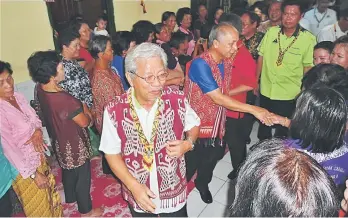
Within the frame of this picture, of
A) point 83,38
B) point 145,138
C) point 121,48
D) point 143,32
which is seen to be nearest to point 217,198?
point 145,138

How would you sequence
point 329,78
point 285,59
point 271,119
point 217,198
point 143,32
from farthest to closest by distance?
point 143,32 → point 285,59 → point 217,198 → point 271,119 → point 329,78

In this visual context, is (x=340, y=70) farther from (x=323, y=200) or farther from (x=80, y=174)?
(x=80, y=174)

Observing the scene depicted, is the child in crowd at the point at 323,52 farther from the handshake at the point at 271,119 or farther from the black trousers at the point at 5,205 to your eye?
the black trousers at the point at 5,205

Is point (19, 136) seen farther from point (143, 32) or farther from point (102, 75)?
point (143, 32)

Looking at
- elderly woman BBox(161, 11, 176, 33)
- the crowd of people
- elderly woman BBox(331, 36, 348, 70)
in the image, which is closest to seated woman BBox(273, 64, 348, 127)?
the crowd of people

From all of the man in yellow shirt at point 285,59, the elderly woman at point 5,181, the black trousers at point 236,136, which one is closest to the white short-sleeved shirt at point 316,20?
the man in yellow shirt at point 285,59

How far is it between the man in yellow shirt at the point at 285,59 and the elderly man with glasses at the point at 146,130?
1862 mm

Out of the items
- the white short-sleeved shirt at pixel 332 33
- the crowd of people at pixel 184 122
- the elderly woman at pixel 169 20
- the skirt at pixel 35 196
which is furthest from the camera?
the elderly woman at pixel 169 20

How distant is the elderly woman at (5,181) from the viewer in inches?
80.1

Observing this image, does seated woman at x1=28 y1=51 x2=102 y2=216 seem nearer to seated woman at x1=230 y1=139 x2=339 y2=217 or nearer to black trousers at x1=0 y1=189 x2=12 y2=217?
black trousers at x1=0 y1=189 x2=12 y2=217

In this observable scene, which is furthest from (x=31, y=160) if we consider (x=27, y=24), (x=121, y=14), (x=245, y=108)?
(x=121, y=14)

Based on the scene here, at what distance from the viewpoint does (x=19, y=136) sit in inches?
83.7

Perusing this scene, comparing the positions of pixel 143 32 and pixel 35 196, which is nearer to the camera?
pixel 35 196

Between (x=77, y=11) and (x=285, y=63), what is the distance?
375cm
